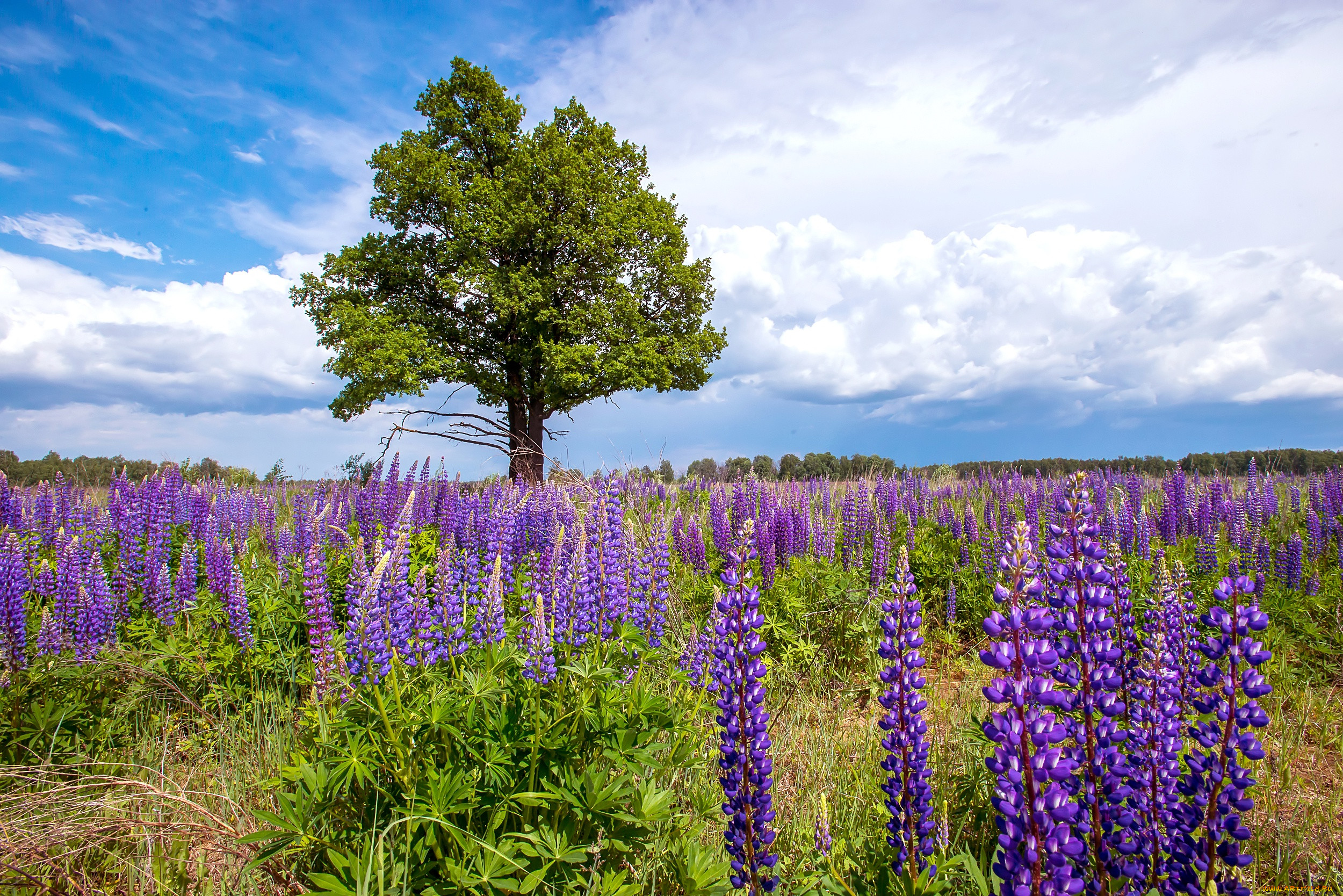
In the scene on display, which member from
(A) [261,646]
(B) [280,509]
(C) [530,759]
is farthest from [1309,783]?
(B) [280,509]

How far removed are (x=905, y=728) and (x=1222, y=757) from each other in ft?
3.50

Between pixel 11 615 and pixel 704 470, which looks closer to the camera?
pixel 11 615

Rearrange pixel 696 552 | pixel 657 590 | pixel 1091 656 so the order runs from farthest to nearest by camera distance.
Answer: pixel 696 552, pixel 657 590, pixel 1091 656

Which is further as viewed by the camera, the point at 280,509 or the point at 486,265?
the point at 486,265

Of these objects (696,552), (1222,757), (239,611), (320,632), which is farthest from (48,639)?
(1222,757)

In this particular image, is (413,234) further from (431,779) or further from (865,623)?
(431,779)

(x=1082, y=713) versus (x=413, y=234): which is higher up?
(x=413, y=234)

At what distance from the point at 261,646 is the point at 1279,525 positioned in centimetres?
1623

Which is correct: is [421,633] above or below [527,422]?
below

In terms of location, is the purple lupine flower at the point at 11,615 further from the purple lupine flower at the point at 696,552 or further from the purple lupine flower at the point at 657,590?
the purple lupine flower at the point at 696,552

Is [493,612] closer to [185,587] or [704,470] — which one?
[185,587]

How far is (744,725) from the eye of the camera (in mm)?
2344

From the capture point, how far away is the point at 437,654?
364cm

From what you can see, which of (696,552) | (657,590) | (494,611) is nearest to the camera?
(494,611)
